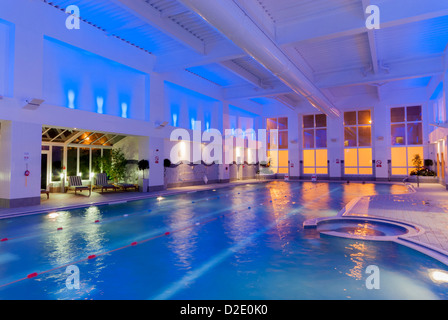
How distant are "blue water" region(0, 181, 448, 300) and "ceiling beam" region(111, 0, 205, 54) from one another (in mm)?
6363

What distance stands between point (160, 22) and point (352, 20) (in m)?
6.22

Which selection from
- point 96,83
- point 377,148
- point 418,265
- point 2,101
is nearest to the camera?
point 418,265

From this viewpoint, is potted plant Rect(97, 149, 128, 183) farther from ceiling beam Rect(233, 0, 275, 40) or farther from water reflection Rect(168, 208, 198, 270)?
ceiling beam Rect(233, 0, 275, 40)

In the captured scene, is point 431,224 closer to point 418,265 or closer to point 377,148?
point 418,265

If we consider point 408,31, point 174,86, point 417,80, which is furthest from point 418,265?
point 417,80

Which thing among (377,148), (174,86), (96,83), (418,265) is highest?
(174,86)

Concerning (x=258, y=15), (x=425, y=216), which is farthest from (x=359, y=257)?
(x=258, y=15)

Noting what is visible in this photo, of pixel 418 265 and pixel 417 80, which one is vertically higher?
pixel 417 80

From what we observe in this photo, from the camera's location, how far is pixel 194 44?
11422 millimetres

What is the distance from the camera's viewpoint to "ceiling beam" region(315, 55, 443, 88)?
1334cm

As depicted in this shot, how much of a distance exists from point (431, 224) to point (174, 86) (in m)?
14.1

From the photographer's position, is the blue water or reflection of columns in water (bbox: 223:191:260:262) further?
reflection of columns in water (bbox: 223:191:260:262)

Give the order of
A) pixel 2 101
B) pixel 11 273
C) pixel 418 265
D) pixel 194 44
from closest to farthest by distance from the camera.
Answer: pixel 11 273, pixel 418 265, pixel 2 101, pixel 194 44

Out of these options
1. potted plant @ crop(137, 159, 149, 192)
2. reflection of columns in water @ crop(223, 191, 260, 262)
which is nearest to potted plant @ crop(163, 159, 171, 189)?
potted plant @ crop(137, 159, 149, 192)
